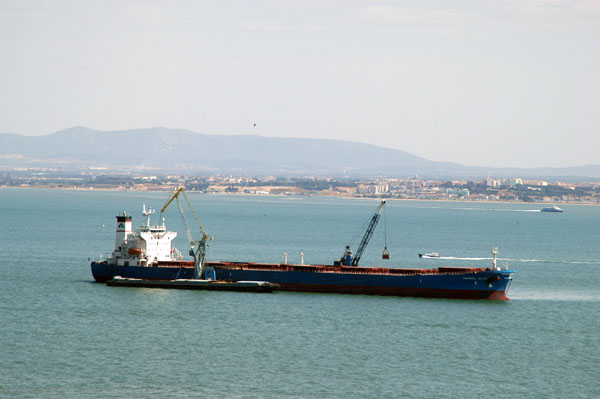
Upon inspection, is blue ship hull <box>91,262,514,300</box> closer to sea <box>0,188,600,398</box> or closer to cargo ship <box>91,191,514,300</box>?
cargo ship <box>91,191,514,300</box>

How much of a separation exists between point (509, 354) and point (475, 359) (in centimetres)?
271

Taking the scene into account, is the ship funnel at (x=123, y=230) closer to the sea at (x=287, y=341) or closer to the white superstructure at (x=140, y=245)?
the white superstructure at (x=140, y=245)

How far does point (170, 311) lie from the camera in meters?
63.8

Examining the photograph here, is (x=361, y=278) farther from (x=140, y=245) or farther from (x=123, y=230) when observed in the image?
(x=123, y=230)

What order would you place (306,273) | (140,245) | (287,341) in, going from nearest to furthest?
1. (287,341)
2. (306,273)
3. (140,245)

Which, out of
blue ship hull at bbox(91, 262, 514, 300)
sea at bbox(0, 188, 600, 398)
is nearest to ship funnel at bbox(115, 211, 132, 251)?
blue ship hull at bbox(91, 262, 514, 300)

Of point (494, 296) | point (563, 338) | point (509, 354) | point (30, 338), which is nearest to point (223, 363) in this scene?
point (30, 338)

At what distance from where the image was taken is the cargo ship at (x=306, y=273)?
70625 millimetres

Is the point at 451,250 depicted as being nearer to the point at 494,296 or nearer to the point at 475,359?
the point at 494,296

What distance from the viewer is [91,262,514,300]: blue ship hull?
70.4 metres

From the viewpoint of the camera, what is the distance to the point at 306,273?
2879 inches

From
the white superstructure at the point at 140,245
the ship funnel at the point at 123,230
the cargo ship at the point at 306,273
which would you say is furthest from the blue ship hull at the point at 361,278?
the ship funnel at the point at 123,230

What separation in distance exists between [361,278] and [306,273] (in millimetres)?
4317

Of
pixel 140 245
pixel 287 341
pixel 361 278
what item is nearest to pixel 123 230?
pixel 140 245
